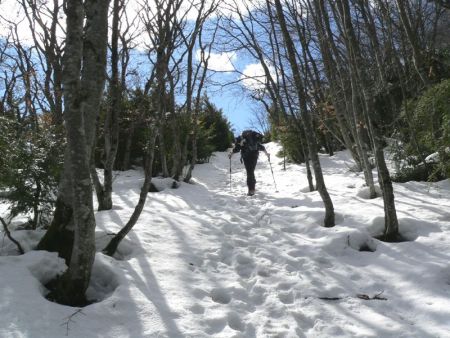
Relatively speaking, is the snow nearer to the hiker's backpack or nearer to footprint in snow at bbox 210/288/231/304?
footprint in snow at bbox 210/288/231/304

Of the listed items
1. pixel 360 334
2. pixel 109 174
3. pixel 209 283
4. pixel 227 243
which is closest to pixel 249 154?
pixel 109 174

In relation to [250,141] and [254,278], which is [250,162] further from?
[254,278]

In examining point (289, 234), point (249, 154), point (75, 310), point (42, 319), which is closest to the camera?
point (42, 319)

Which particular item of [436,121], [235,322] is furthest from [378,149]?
[235,322]

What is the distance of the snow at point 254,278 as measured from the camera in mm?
3039

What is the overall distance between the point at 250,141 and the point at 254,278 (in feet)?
19.5

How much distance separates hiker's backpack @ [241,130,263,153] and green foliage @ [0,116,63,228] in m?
5.17

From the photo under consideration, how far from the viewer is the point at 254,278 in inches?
165

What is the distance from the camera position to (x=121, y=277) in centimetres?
374

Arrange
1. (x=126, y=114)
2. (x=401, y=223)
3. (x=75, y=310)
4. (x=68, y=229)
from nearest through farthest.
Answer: (x=75, y=310) → (x=68, y=229) → (x=401, y=223) → (x=126, y=114)

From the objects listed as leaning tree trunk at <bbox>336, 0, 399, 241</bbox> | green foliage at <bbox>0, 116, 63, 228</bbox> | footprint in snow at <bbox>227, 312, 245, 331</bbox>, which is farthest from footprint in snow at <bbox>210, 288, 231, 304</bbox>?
green foliage at <bbox>0, 116, 63, 228</bbox>

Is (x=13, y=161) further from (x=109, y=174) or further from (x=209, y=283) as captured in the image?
(x=209, y=283)

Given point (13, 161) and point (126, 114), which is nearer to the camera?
point (13, 161)

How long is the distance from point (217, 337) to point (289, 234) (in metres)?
2.99
